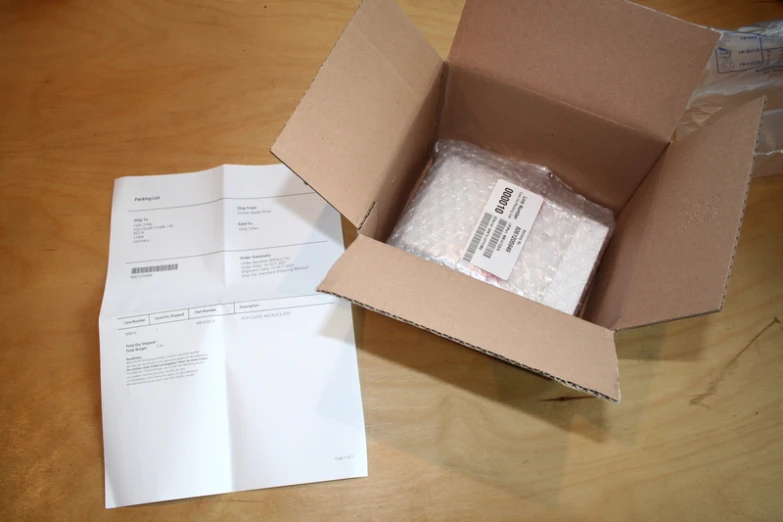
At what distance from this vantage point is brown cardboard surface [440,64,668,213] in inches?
20.5

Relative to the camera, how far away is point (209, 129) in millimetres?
637

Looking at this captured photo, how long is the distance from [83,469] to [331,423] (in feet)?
0.85

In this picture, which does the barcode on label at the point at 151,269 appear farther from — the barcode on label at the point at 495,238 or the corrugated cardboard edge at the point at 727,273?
the corrugated cardboard edge at the point at 727,273

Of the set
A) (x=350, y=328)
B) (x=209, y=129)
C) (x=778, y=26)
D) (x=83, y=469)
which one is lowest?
(x=83, y=469)

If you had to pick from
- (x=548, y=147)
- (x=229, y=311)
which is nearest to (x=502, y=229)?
(x=548, y=147)

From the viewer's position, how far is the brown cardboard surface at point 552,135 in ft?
1.71

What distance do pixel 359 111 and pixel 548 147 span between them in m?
0.26

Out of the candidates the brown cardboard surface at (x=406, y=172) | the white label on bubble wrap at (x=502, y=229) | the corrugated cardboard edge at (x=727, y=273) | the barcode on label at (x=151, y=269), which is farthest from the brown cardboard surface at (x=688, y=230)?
the barcode on label at (x=151, y=269)

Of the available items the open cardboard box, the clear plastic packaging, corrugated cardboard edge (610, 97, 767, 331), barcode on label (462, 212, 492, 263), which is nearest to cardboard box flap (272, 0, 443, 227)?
the open cardboard box

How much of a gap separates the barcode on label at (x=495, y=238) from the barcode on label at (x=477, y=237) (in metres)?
0.01

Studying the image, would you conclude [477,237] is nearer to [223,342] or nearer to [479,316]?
[479,316]

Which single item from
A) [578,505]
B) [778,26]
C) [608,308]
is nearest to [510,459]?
[578,505]

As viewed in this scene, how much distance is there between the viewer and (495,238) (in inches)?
21.1

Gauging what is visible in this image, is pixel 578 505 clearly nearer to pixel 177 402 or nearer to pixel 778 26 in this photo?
pixel 177 402
